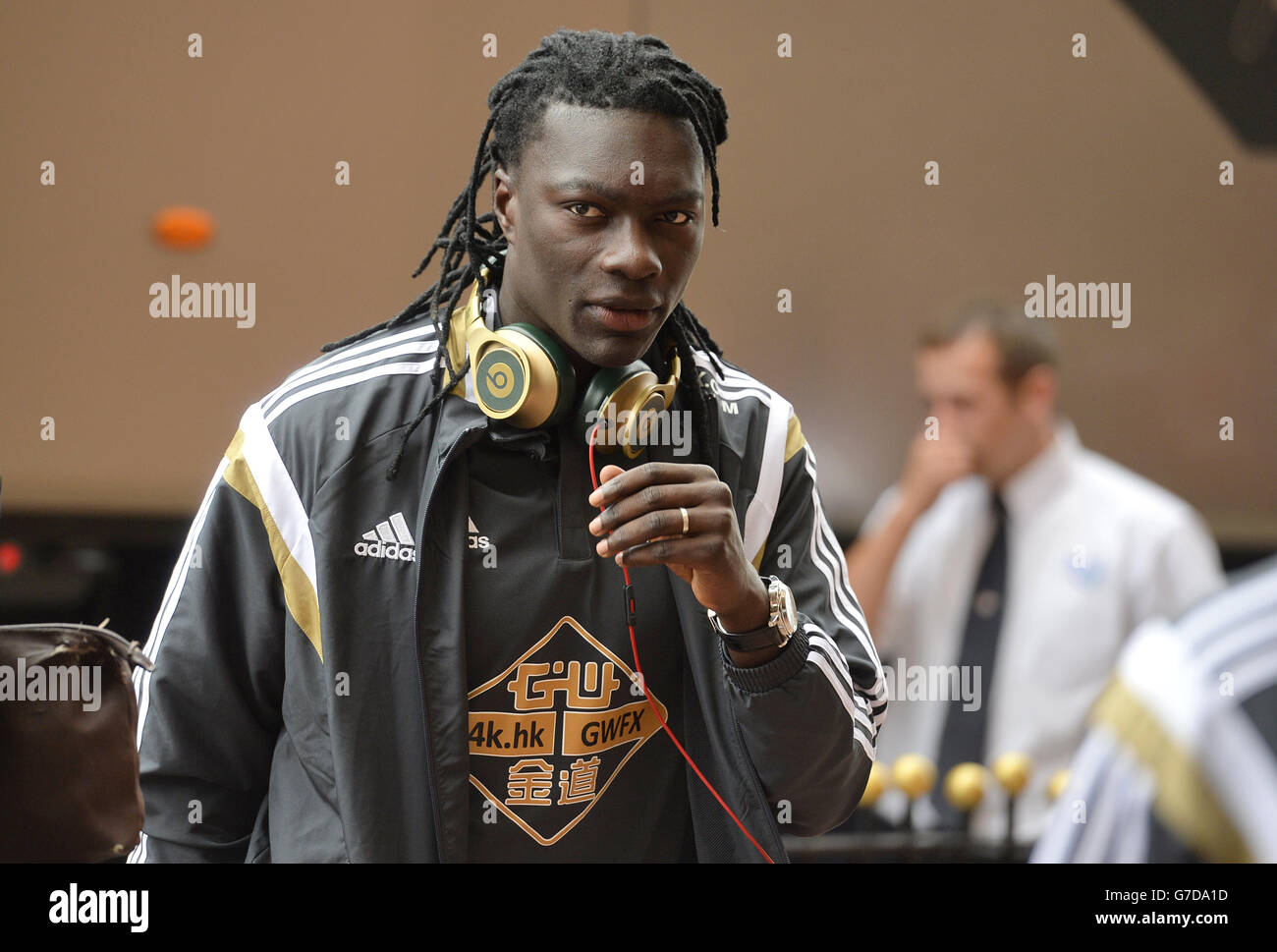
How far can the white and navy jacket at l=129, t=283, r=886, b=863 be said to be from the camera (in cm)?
144

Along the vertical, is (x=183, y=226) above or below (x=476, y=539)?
above

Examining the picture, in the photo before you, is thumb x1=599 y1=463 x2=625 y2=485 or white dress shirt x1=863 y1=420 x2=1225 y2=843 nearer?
thumb x1=599 y1=463 x2=625 y2=485

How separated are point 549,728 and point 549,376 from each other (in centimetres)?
38

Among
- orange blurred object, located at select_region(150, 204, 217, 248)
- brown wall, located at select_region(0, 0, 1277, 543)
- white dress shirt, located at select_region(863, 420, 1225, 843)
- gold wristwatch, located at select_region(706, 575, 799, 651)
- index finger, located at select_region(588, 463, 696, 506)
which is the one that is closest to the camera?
index finger, located at select_region(588, 463, 696, 506)

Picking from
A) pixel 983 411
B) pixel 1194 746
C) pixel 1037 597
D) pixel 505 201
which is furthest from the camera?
pixel 983 411

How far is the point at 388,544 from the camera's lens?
4.86 feet

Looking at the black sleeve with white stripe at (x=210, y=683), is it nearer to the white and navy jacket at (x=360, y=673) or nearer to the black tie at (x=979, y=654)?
the white and navy jacket at (x=360, y=673)

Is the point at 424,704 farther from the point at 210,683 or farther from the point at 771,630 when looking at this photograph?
the point at 771,630

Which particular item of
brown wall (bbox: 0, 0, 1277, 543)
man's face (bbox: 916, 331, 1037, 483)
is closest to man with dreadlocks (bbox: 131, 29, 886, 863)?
brown wall (bbox: 0, 0, 1277, 543)

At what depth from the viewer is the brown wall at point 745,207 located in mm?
3197

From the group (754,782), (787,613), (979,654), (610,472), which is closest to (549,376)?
(610,472)

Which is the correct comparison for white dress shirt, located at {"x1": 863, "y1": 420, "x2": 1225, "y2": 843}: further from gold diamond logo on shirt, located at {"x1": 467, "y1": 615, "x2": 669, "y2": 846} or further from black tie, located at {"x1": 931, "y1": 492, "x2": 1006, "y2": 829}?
gold diamond logo on shirt, located at {"x1": 467, "y1": 615, "x2": 669, "y2": 846}

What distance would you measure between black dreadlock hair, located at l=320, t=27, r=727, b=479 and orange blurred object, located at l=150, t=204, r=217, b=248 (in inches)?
71.1

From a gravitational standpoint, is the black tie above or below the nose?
below
